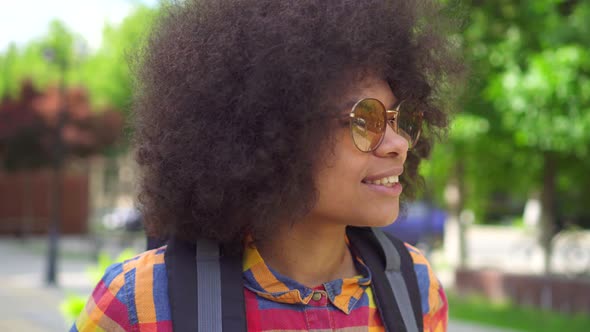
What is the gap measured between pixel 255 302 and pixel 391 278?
0.38 meters

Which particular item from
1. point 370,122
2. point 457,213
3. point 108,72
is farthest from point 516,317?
point 108,72

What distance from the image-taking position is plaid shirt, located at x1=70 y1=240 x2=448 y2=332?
1591mm

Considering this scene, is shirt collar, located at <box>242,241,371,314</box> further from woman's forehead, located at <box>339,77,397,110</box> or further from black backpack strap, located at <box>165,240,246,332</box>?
woman's forehead, located at <box>339,77,397,110</box>

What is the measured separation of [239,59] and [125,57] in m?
0.49

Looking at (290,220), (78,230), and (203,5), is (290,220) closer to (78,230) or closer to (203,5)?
(203,5)

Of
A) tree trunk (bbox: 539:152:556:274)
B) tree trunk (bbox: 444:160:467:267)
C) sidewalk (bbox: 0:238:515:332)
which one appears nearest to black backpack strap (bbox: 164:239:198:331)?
sidewalk (bbox: 0:238:515:332)

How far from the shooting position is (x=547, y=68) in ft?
24.2

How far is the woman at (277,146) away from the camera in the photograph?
1696 millimetres

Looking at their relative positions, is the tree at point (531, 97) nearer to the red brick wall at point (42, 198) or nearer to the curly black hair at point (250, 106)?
the curly black hair at point (250, 106)

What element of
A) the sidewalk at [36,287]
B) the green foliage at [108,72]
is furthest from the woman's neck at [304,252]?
the green foliage at [108,72]

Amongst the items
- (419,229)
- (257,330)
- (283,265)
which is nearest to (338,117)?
(283,265)

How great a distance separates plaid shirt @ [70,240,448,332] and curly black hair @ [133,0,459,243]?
12 centimetres

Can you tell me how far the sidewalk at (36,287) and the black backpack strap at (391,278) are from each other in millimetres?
5052

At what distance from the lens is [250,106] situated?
66.7 inches
